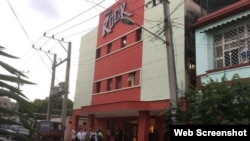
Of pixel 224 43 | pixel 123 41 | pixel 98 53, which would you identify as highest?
pixel 123 41

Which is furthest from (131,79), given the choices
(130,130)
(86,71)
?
(86,71)

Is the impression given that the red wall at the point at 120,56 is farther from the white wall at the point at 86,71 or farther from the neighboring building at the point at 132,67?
the white wall at the point at 86,71

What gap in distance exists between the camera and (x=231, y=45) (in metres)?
15.2

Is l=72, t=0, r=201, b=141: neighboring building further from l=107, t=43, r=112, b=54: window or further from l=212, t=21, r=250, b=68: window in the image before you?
l=212, t=21, r=250, b=68: window

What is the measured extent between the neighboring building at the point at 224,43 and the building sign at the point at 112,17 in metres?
8.54

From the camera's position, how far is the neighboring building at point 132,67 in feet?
61.5

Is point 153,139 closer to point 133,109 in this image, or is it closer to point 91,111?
point 133,109

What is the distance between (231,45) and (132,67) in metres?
8.75

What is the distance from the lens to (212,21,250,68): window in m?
14.5

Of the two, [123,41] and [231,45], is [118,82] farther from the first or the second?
[231,45]

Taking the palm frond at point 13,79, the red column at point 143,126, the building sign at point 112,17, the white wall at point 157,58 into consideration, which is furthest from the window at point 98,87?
the palm frond at point 13,79

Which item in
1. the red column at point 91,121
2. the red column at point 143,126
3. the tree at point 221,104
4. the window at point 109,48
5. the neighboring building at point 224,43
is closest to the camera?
the tree at point 221,104

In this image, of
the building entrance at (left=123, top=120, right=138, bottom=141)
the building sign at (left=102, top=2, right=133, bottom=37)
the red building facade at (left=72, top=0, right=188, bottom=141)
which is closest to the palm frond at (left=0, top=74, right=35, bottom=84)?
the red building facade at (left=72, top=0, right=188, bottom=141)

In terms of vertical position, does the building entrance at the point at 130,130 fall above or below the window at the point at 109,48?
below
